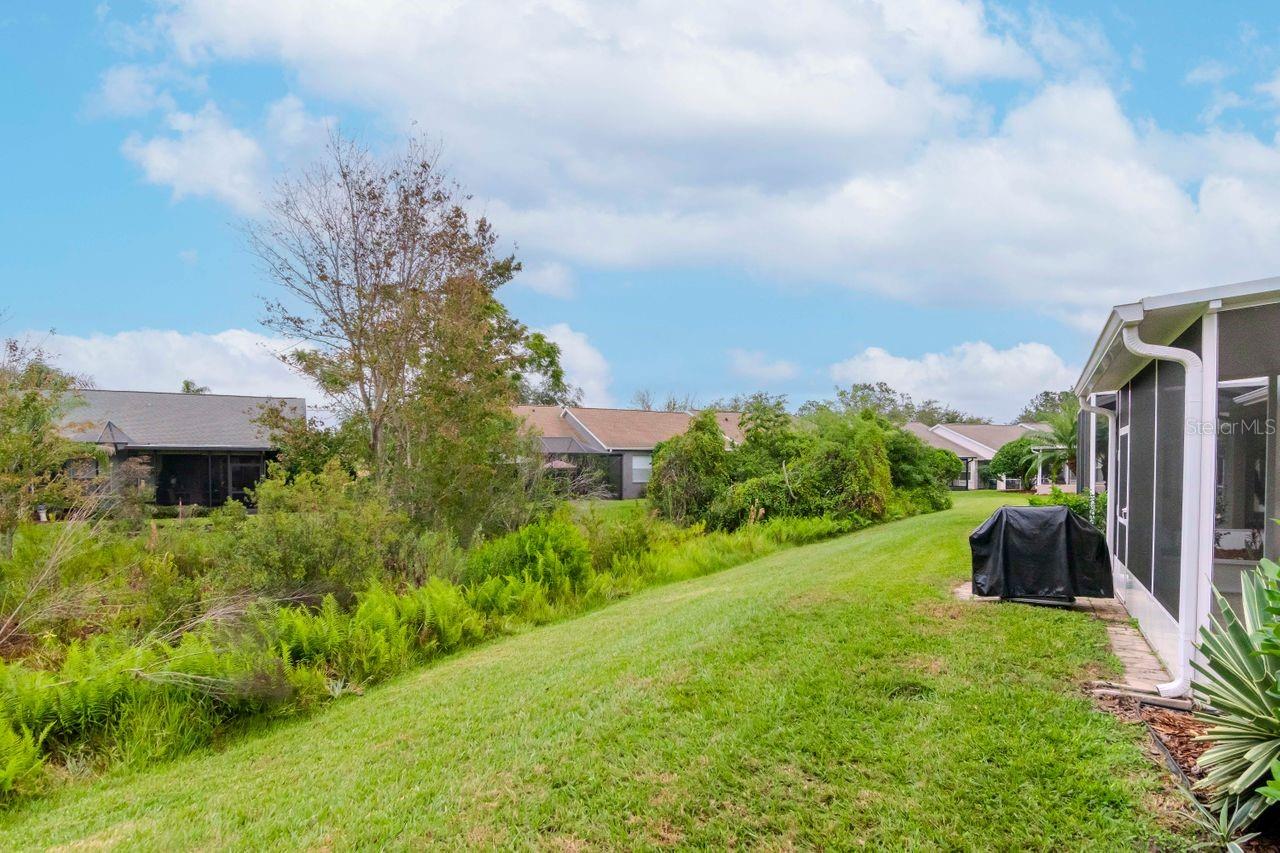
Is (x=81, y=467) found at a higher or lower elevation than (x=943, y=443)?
lower

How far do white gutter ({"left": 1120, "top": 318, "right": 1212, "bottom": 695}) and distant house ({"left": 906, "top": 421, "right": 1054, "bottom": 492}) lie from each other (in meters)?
36.6

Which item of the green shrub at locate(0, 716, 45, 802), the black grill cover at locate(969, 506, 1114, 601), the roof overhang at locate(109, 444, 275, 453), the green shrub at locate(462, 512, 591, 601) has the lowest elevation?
the green shrub at locate(0, 716, 45, 802)

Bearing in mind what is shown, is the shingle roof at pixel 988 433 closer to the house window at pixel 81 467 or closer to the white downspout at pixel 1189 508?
the white downspout at pixel 1189 508

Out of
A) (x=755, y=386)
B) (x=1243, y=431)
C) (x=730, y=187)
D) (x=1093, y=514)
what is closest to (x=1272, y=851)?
(x=1243, y=431)

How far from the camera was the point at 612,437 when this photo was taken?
3131 centimetres

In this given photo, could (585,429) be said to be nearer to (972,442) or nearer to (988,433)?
(972,442)

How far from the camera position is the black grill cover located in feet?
21.4

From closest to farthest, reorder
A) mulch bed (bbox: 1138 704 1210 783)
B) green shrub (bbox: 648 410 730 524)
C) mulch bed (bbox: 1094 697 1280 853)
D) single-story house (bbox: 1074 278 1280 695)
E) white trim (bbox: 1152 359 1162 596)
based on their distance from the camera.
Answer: mulch bed (bbox: 1094 697 1280 853) → mulch bed (bbox: 1138 704 1210 783) → single-story house (bbox: 1074 278 1280 695) → white trim (bbox: 1152 359 1162 596) → green shrub (bbox: 648 410 730 524)

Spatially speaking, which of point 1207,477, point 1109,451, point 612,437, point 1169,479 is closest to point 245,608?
point 1207,477

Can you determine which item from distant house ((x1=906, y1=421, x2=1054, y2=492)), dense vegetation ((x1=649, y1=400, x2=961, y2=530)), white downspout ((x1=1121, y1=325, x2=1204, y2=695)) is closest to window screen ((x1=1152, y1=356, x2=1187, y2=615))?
white downspout ((x1=1121, y1=325, x2=1204, y2=695))

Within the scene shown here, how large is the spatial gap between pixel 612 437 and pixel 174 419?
16560 millimetres

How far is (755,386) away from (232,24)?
1671 cm

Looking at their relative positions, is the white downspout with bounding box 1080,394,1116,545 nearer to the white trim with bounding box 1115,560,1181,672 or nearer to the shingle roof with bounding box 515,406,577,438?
the white trim with bounding box 1115,560,1181,672

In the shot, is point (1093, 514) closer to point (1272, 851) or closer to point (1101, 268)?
point (1101, 268)
